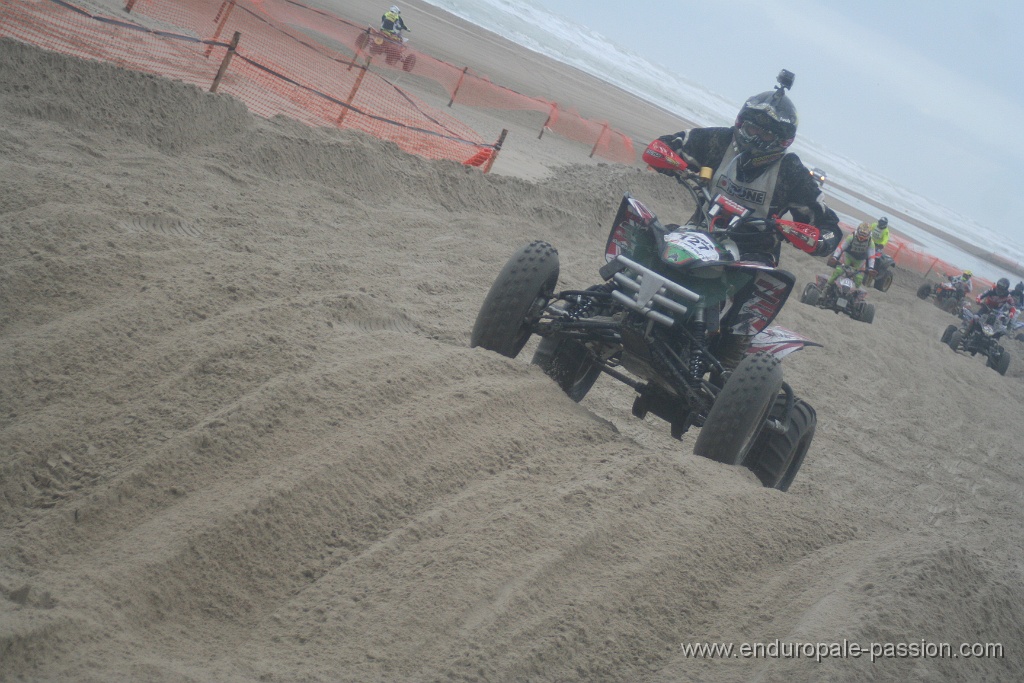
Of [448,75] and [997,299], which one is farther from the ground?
[997,299]

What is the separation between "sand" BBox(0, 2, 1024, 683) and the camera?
2.94 metres

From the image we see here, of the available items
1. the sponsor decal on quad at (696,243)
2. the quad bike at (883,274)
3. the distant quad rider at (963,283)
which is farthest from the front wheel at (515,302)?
the distant quad rider at (963,283)

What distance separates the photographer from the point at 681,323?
4.99 m

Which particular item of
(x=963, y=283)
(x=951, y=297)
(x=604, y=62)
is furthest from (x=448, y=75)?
(x=604, y=62)

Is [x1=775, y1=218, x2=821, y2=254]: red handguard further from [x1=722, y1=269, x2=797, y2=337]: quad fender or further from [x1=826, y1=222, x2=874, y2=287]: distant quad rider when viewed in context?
[x1=826, y1=222, x2=874, y2=287]: distant quad rider

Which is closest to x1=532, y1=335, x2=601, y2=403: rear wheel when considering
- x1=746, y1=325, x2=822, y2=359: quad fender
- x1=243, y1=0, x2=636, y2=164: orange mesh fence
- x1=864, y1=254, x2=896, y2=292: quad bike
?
x1=746, y1=325, x2=822, y2=359: quad fender

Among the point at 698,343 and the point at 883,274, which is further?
the point at 883,274

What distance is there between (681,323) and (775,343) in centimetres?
84

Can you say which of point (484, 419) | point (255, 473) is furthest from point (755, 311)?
point (255, 473)

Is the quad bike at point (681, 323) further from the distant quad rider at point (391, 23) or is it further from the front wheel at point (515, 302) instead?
the distant quad rider at point (391, 23)

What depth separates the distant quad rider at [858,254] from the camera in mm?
17125

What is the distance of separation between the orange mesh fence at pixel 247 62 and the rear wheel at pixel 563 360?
6416mm

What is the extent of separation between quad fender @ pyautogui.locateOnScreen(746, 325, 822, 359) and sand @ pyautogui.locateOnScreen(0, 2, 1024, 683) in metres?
1.10

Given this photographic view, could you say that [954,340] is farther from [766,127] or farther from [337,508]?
[337,508]
